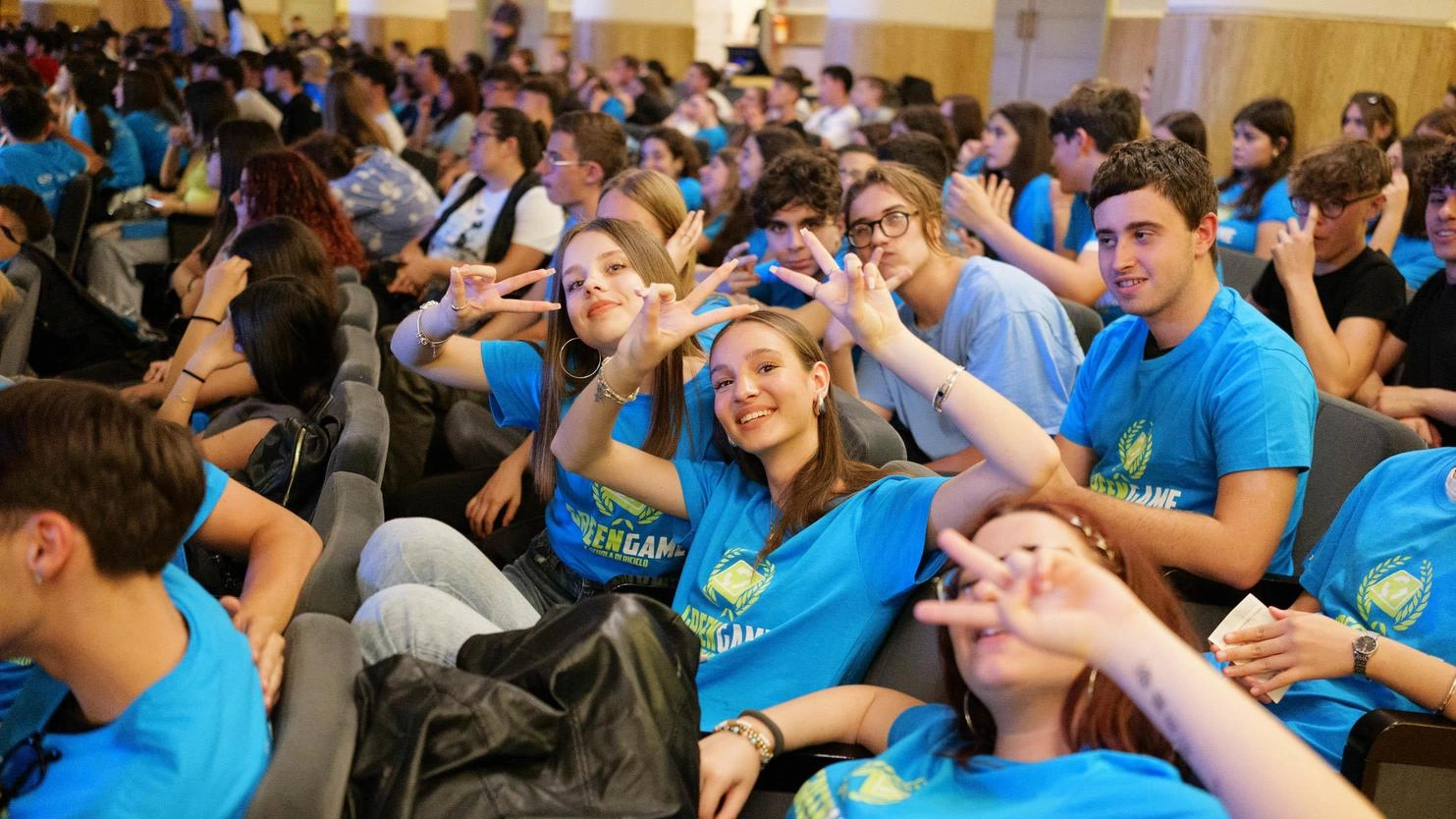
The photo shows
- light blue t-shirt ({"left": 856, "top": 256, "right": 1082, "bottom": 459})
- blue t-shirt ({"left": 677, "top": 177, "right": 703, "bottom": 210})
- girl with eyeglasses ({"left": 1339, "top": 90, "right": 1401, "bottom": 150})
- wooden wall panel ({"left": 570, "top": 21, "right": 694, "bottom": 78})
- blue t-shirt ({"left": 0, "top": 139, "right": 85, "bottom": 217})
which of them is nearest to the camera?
light blue t-shirt ({"left": 856, "top": 256, "right": 1082, "bottom": 459})

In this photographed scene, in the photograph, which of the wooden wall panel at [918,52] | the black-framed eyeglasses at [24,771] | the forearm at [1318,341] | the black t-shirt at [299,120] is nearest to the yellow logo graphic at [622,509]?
the black-framed eyeglasses at [24,771]

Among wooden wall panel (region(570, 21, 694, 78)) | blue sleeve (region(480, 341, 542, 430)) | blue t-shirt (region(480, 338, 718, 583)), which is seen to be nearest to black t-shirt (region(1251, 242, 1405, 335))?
blue t-shirt (region(480, 338, 718, 583))

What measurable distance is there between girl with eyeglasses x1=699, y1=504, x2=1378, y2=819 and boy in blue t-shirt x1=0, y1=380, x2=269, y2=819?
0.61 meters

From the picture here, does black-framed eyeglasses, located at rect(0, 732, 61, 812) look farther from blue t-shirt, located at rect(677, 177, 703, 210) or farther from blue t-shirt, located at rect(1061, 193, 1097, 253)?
blue t-shirt, located at rect(677, 177, 703, 210)

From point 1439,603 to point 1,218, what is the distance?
4779 mm

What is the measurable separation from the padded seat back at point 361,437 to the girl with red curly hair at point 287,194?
197 cm

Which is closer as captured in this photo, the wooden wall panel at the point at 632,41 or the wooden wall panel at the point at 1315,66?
the wooden wall panel at the point at 1315,66

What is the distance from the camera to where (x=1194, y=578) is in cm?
210

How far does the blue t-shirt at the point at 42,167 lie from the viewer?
583 centimetres

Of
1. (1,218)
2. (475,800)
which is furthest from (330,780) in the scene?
(1,218)

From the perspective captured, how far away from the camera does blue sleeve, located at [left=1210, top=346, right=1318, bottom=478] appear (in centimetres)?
199

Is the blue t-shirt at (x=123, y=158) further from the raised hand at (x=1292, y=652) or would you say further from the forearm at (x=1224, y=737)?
the forearm at (x=1224, y=737)

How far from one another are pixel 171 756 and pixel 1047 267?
2.87m

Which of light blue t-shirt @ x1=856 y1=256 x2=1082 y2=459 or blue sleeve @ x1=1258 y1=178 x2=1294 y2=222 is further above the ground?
blue sleeve @ x1=1258 y1=178 x2=1294 y2=222
